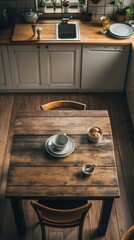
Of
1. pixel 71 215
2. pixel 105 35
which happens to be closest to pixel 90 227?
pixel 71 215

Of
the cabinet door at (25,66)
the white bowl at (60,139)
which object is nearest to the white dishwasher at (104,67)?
the cabinet door at (25,66)

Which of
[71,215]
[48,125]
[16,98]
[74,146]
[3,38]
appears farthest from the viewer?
[16,98]

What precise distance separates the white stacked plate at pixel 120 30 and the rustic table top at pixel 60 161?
58.4 inches

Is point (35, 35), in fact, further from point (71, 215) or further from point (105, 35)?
point (71, 215)

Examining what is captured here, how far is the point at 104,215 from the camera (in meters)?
2.77

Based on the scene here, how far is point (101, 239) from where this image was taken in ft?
9.96

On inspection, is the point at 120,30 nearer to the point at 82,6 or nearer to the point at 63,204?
the point at 82,6

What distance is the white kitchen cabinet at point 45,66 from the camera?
413 centimetres

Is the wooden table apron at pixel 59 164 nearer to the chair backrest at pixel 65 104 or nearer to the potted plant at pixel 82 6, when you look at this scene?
the chair backrest at pixel 65 104

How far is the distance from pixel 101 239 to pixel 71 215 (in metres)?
0.85

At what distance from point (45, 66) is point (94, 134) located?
1.83 m

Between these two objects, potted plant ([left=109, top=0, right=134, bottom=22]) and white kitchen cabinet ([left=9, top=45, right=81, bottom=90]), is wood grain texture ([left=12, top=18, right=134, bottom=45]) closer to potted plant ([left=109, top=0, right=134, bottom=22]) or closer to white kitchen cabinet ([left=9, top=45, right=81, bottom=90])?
white kitchen cabinet ([left=9, top=45, right=81, bottom=90])

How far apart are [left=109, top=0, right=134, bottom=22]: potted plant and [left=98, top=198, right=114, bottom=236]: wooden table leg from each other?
271cm

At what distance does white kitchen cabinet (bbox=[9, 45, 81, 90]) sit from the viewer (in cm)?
413
